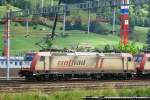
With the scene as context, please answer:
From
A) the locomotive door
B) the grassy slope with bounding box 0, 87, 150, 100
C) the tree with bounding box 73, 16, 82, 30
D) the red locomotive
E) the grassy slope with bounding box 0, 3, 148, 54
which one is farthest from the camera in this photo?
the tree with bounding box 73, 16, 82, 30

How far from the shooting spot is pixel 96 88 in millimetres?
47438

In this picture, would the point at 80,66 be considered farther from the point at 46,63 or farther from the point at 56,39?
the point at 56,39

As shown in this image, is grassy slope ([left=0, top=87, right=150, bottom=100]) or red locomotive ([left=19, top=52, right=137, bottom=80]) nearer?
grassy slope ([left=0, top=87, right=150, bottom=100])

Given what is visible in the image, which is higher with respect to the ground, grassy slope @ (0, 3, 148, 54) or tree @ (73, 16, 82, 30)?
tree @ (73, 16, 82, 30)

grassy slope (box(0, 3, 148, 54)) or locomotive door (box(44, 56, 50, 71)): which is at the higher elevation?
locomotive door (box(44, 56, 50, 71))

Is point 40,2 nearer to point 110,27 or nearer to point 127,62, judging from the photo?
point 110,27

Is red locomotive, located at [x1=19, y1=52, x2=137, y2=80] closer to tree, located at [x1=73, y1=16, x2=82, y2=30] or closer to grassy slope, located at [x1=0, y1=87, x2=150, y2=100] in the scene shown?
grassy slope, located at [x1=0, y1=87, x2=150, y2=100]

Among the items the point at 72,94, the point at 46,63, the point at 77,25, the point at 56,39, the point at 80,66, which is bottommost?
the point at 56,39

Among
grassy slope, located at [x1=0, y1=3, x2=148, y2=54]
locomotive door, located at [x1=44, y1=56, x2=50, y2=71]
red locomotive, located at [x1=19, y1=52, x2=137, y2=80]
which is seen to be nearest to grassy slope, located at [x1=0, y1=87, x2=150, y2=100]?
red locomotive, located at [x1=19, y1=52, x2=137, y2=80]

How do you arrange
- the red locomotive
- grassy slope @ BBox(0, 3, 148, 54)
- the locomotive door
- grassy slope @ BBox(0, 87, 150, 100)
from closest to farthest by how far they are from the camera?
grassy slope @ BBox(0, 87, 150, 100) < the red locomotive < the locomotive door < grassy slope @ BBox(0, 3, 148, 54)

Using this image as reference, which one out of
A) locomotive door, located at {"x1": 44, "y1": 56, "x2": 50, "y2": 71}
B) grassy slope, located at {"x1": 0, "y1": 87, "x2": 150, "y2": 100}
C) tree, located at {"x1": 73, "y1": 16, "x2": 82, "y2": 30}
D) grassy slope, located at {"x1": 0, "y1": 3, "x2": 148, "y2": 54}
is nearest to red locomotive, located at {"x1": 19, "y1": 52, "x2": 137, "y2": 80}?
locomotive door, located at {"x1": 44, "y1": 56, "x2": 50, "y2": 71}

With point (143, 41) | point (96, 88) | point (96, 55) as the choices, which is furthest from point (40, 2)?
point (96, 88)

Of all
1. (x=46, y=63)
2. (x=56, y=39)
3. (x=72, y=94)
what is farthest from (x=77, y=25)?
(x=72, y=94)

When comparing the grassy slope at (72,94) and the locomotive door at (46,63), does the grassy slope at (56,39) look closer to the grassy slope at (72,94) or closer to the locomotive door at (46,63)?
the locomotive door at (46,63)
